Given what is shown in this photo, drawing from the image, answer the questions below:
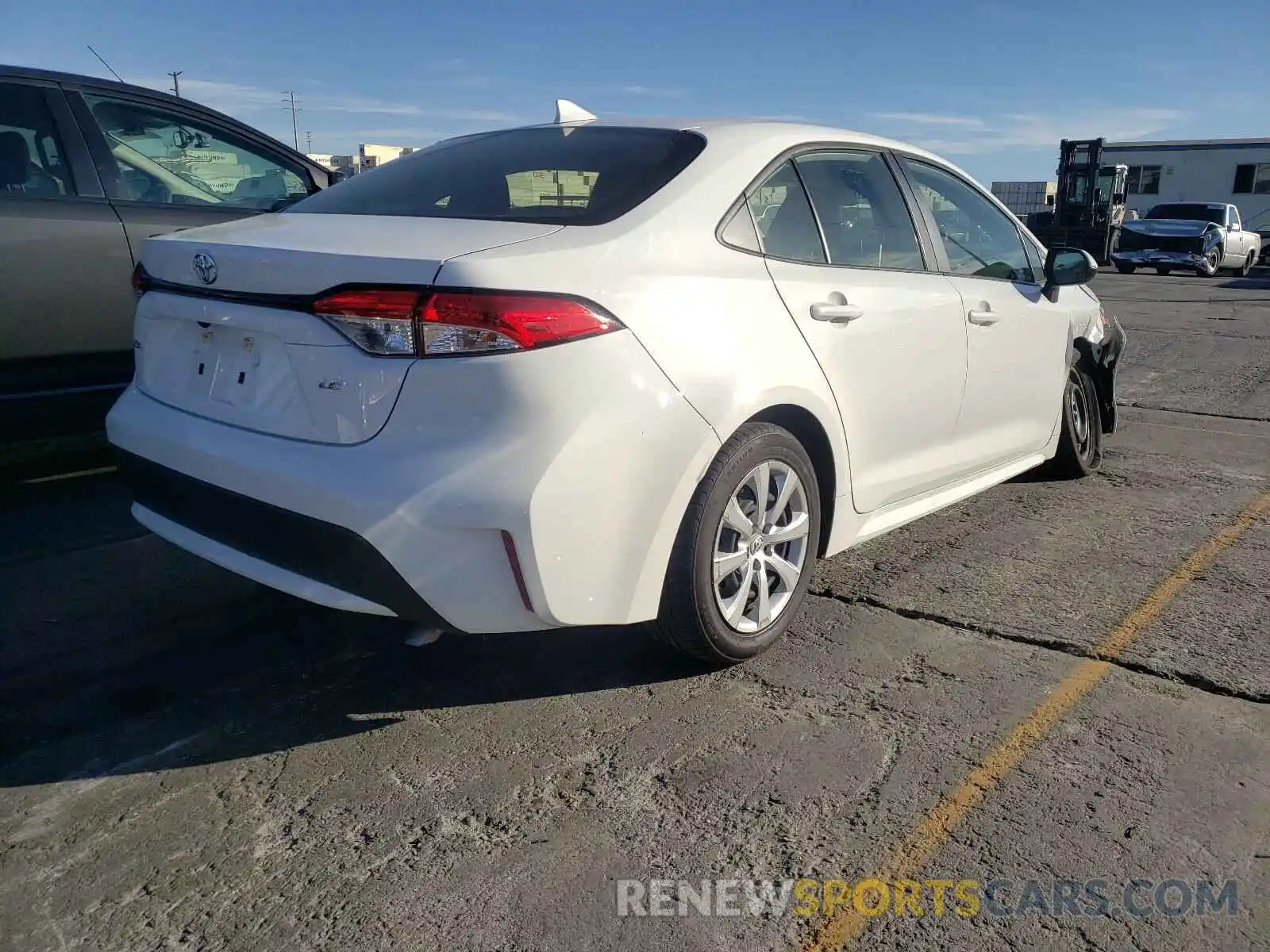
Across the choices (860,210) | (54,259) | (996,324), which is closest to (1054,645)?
(996,324)

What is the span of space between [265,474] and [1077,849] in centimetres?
202

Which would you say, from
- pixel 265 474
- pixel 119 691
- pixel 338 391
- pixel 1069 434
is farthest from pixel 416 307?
pixel 1069 434

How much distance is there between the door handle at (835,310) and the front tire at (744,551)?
1.23ft

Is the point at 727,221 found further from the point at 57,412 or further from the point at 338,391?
the point at 57,412

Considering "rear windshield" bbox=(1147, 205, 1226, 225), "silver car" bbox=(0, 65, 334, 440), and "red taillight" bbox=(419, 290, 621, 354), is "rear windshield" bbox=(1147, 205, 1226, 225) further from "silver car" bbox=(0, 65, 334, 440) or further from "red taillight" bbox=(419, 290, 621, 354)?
"red taillight" bbox=(419, 290, 621, 354)

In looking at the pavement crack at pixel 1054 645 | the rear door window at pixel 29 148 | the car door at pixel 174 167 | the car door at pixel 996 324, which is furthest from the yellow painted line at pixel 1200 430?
the rear door window at pixel 29 148

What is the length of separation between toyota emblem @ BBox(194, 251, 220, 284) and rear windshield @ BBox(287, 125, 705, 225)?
47 centimetres

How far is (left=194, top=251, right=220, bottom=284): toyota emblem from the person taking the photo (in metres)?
2.86

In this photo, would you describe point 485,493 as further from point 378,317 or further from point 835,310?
point 835,310

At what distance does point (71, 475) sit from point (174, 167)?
4.93ft

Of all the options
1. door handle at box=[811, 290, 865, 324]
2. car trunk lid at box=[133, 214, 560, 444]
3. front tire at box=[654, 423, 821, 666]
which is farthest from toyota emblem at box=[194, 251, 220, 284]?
door handle at box=[811, 290, 865, 324]

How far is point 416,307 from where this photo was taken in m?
2.52

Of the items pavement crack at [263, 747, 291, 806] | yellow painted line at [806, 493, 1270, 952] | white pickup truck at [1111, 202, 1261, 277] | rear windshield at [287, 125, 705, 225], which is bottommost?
white pickup truck at [1111, 202, 1261, 277]

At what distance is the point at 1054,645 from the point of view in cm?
345
